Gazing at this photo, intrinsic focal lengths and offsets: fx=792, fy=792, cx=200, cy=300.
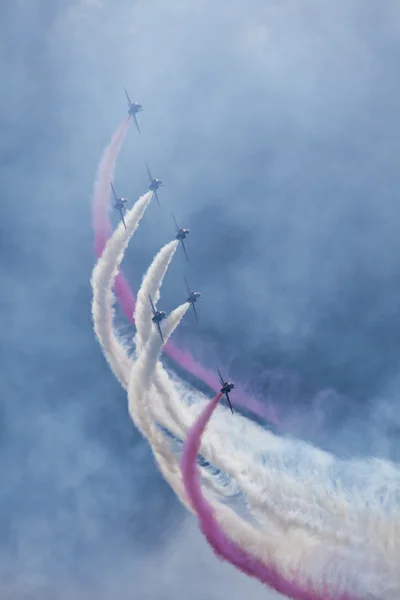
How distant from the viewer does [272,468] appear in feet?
224

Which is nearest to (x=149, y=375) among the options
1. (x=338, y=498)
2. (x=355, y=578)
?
(x=338, y=498)

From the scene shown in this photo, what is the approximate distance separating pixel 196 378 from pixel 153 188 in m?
21.8

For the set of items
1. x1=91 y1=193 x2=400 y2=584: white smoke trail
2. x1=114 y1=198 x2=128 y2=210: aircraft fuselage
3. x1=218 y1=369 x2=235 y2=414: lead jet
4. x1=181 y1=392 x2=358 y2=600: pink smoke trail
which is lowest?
x1=181 y1=392 x2=358 y2=600: pink smoke trail

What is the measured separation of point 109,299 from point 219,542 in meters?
24.9

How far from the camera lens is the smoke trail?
73562mm

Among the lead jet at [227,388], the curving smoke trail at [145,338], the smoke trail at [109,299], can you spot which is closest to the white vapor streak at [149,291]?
the curving smoke trail at [145,338]

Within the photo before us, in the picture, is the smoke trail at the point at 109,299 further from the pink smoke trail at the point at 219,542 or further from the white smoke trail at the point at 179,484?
the pink smoke trail at the point at 219,542

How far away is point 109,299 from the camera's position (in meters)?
75.4

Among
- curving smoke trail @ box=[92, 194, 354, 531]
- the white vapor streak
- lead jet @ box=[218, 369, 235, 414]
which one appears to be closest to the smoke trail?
curving smoke trail @ box=[92, 194, 354, 531]

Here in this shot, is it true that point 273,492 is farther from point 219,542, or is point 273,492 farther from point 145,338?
point 145,338

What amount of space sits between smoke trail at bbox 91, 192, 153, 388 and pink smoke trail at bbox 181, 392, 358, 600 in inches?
400

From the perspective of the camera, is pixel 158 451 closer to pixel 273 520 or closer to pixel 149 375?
pixel 149 375

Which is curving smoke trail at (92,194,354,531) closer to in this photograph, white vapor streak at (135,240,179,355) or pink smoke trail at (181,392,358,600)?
white vapor streak at (135,240,179,355)

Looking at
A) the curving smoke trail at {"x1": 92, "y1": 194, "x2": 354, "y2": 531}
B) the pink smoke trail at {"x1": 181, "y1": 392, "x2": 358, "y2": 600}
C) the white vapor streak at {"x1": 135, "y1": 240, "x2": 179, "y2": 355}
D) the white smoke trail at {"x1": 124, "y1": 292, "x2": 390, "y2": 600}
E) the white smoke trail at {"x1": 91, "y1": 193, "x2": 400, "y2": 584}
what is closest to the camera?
the pink smoke trail at {"x1": 181, "y1": 392, "x2": 358, "y2": 600}
